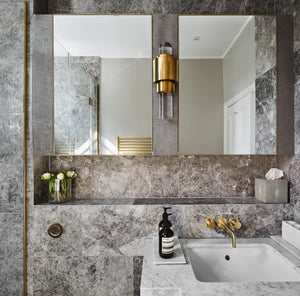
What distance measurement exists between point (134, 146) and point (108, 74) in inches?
21.0

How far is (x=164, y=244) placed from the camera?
44.2 inches

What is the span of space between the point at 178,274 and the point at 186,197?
2.34 feet

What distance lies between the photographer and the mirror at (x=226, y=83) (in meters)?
1.46

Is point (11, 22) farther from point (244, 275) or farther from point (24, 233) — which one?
point (244, 275)

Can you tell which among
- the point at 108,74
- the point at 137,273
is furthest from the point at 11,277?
the point at 108,74

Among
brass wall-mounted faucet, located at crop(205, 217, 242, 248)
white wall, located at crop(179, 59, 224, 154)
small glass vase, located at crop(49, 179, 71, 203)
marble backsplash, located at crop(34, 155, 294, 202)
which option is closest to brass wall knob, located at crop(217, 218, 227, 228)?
brass wall-mounted faucet, located at crop(205, 217, 242, 248)

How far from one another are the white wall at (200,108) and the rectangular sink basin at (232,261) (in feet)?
2.02

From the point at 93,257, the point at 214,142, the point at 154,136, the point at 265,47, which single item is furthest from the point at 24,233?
the point at 265,47

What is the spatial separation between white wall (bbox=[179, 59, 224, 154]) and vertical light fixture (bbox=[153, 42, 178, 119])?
6 cm

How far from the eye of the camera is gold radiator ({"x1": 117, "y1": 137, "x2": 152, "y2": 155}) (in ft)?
4.85

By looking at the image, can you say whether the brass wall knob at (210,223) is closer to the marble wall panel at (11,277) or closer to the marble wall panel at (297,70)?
the marble wall panel at (297,70)

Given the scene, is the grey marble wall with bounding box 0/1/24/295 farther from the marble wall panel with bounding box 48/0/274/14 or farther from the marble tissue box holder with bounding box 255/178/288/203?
the marble tissue box holder with bounding box 255/178/288/203

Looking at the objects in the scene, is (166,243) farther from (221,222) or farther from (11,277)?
(11,277)

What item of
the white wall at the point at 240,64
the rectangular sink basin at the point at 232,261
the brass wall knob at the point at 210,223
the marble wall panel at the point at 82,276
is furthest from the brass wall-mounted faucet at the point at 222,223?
the white wall at the point at 240,64
